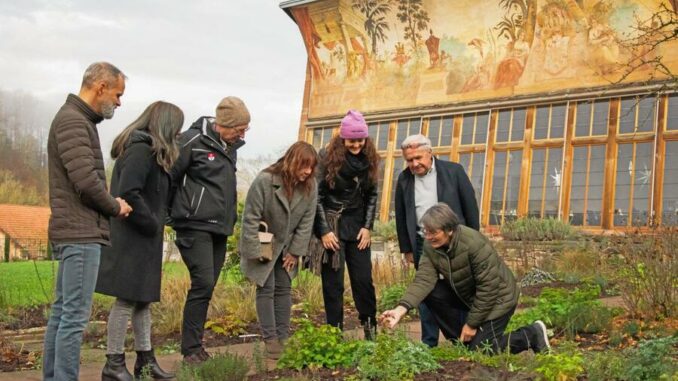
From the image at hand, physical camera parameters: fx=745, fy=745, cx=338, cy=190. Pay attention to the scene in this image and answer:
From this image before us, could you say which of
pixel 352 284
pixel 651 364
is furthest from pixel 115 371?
pixel 651 364

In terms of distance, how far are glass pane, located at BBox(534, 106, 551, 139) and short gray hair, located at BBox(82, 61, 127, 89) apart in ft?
46.1

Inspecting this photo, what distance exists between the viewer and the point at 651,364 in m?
3.39

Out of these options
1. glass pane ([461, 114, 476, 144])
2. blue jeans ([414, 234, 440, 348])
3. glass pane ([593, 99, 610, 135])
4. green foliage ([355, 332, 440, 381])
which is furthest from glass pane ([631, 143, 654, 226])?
green foliage ([355, 332, 440, 381])

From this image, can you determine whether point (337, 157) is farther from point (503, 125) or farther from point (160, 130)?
point (503, 125)

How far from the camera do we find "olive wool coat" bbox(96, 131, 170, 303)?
395cm

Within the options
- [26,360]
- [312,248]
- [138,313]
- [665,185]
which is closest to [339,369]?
[138,313]

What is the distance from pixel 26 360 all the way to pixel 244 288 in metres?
2.89

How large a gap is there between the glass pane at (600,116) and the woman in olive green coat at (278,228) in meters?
12.1

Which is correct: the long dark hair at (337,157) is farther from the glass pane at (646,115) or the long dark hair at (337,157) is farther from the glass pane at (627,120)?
the glass pane at (627,120)

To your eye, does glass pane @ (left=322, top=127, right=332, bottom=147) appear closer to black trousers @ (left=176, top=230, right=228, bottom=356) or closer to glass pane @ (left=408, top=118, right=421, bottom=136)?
glass pane @ (left=408, top=118, right=421, bottom=136)

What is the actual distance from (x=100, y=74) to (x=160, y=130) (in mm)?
557

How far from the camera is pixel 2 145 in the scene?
39.0m

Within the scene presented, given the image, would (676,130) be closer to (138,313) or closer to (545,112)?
(545,112)

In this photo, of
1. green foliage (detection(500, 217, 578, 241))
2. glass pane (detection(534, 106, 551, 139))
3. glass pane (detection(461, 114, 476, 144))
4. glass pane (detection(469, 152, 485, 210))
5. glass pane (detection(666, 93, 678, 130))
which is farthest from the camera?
glass pane (detection(461, 114, 476, 144))
